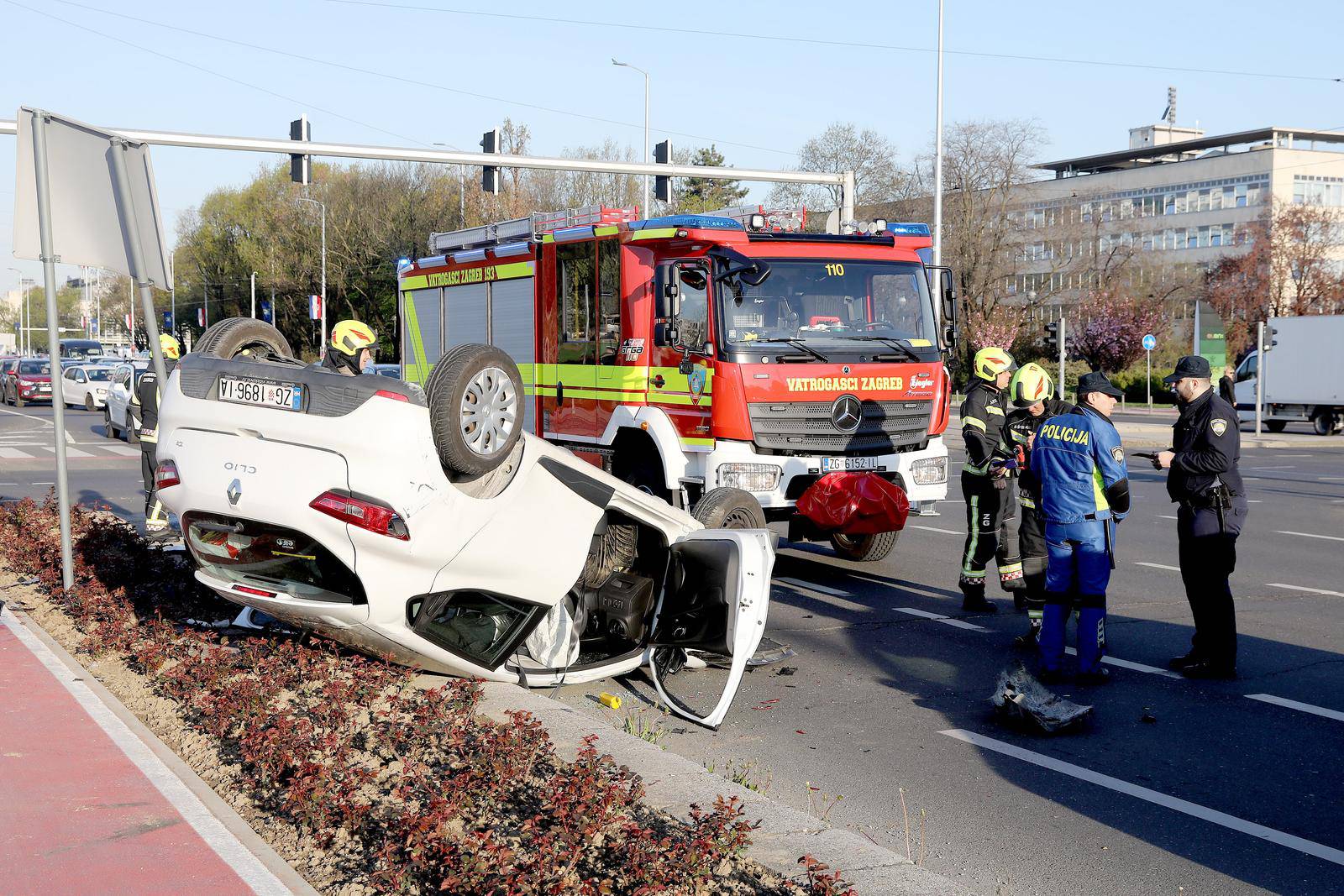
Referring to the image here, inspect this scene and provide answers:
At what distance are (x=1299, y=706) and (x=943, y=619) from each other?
2.81 m

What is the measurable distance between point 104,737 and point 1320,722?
19.5 feet

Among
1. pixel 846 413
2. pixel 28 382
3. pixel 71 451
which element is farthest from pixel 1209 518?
pixel 28 382

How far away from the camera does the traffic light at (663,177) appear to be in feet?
78.0

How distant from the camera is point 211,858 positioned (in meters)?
4.58

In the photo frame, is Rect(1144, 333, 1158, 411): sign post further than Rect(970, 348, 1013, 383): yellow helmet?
Yes

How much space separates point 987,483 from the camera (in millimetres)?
9516

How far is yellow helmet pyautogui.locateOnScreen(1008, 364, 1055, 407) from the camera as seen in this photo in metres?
9.07

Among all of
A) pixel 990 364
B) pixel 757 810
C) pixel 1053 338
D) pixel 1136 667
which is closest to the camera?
pixel 757 810

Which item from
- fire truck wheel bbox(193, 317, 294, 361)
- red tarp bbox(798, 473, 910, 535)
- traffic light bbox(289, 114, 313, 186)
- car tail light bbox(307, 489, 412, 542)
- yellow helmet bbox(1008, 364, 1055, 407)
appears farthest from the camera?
traffic light bbox(289, 114, 313, 186)


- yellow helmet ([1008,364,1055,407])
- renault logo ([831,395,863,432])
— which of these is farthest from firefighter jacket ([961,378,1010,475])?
renault logo ([831,395,863,432])

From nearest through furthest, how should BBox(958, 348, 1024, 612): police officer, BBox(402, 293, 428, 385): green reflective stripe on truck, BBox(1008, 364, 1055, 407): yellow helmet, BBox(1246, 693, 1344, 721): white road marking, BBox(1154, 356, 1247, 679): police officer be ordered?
BBox(1246, 693, 1344, 721): white road marking < BBox(1154, 356, 1247, 679): police officer < BBox(1008, 364, 1055, 407): yellow helmet < BBox(958, 348, 1024, 612): police officer < BBox(402, 293, 428, 385): green reflective stripe on truck

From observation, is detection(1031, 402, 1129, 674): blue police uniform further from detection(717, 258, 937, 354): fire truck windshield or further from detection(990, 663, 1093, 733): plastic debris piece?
detection(717, 258, 937, 354): fire truck windshield

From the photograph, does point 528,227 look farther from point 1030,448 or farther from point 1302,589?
point 1302,589

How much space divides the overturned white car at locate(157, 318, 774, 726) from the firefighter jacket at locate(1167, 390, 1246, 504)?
272 centimetres
